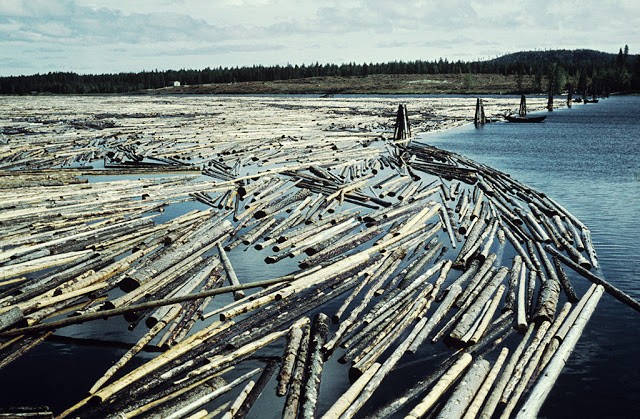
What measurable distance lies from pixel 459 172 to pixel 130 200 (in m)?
15.0

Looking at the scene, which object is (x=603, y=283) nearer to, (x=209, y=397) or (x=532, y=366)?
(x=532, y=366)

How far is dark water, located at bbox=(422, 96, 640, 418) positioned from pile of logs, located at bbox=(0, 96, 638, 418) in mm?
474

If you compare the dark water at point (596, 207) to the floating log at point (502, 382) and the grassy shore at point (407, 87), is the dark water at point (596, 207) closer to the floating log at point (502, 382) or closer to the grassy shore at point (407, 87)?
A: the floating log at point (502, 382)

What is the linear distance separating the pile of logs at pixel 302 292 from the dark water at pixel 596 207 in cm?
47

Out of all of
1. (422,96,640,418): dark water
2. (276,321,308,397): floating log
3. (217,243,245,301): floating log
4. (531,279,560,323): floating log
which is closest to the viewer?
(276,321,308,397): floating log

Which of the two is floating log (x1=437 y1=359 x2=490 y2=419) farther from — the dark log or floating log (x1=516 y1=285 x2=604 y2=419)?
the dark log

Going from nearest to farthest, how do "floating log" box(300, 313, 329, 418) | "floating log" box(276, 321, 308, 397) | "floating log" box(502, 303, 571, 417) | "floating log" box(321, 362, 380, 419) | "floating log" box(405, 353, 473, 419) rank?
"floating log" box(321, 362, 380, 419) < "floating log" box(405, 353, 473, 419) < "floating log" box(300, 313, 329, 418) < "floating log" box(502, 303, 571, 417) < "floating log" box(276, 321, 308, 397)

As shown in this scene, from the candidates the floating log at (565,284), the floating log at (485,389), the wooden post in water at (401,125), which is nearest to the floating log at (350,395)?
the floating log at (485,389)

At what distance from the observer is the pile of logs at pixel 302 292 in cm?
704

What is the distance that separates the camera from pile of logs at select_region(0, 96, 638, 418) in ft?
23.1

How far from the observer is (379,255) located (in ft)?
41.0

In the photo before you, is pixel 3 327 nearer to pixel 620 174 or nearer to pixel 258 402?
pixel 258 402

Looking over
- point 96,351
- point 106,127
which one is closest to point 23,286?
point 96,351

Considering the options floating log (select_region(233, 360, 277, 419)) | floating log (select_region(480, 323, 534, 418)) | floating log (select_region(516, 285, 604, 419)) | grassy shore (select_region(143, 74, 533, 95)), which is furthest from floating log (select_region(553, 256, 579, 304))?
grassy shore (select_region(143, 74, 533, 95))
